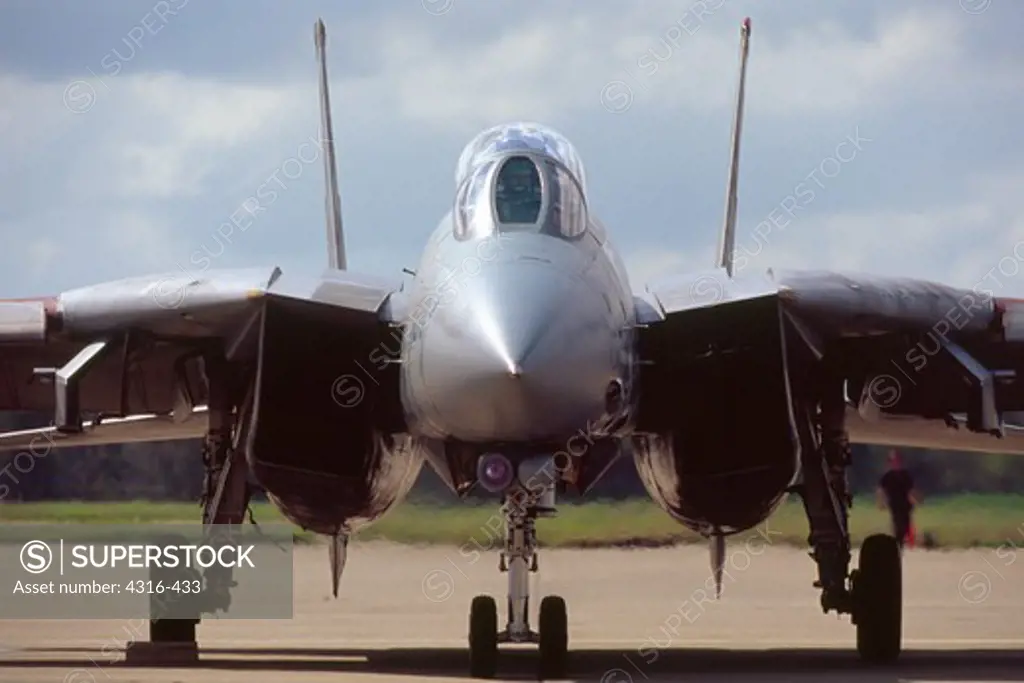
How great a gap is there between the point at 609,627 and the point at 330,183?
477 cm

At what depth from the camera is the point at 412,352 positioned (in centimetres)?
1215

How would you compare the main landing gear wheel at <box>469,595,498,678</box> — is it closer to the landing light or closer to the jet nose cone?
the landing light

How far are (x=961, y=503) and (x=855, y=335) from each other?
11313mm

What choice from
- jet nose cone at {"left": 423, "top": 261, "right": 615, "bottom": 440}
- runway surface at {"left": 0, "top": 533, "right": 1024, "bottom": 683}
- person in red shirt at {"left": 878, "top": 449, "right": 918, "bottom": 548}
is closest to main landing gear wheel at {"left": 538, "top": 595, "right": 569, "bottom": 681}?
runway surface at {"left": 0, "top": 533, "right": 1024, "bottom": 683}

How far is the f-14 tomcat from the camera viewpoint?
11.6m

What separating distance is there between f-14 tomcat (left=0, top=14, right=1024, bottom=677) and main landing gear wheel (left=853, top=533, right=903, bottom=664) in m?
0.02

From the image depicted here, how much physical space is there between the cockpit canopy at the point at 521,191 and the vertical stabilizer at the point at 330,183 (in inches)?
154

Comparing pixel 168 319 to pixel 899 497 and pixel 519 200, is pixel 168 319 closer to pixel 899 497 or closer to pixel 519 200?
pixel 519 200

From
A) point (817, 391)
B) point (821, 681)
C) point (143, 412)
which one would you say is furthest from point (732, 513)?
point (143, 412)

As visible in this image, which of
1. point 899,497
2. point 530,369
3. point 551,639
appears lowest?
point 551,639

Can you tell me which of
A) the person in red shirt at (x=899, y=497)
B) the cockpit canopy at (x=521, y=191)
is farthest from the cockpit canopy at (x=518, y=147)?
the person in red shirt at (x=899, y=497)

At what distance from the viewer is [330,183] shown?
17188 mm

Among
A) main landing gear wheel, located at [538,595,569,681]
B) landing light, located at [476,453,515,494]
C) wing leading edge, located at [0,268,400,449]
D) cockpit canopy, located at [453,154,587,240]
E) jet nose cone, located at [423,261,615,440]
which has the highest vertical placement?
cockpit canopy, located at [453,154,587,240]

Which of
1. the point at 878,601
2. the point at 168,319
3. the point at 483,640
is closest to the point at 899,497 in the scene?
the point at 878,601
